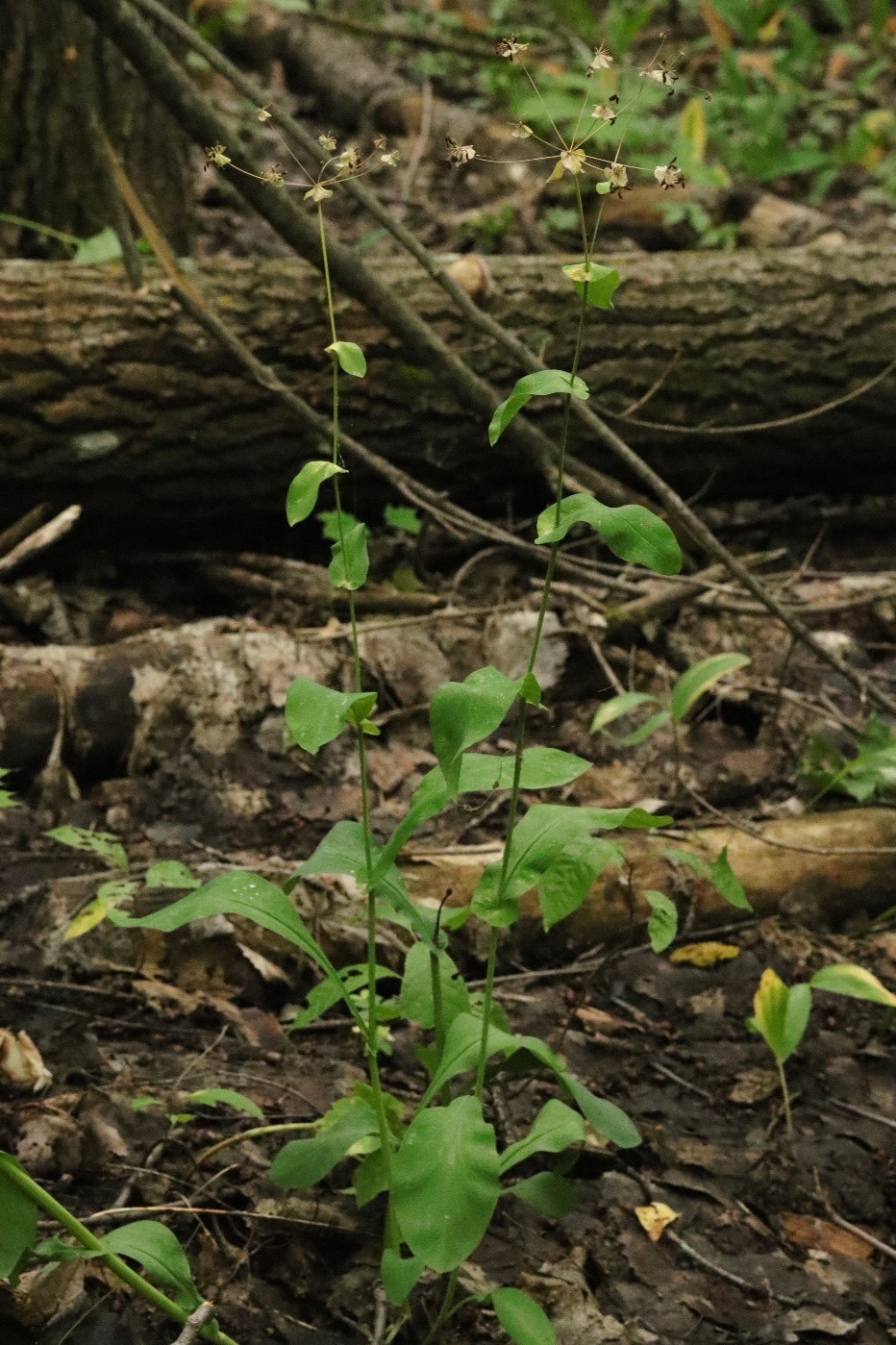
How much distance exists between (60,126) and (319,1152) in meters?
3.75

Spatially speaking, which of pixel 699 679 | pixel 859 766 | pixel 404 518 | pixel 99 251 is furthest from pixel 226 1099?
pixel 99 251

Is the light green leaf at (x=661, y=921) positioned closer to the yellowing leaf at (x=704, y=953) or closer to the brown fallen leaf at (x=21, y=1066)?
the yellowing leaf at (x=704, y=953)

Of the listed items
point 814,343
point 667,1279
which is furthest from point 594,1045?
point 814,343

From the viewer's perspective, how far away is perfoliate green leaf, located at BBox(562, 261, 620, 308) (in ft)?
4.07

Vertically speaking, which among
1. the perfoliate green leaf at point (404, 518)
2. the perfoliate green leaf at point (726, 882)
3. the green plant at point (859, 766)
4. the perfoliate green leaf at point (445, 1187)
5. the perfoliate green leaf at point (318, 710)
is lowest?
the green plant at point (859, 766)

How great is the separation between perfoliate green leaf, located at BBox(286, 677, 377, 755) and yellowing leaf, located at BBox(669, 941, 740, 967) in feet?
4.37

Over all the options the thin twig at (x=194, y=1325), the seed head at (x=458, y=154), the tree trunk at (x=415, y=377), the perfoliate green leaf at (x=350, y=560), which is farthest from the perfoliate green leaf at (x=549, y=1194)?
the tree trunk at (x=415, y=377)

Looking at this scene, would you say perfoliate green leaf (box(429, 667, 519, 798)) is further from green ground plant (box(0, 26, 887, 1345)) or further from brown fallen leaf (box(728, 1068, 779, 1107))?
brown fallen leaf (box(728, 1068, 779, 1107))

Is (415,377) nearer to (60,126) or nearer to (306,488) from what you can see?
(60,126)

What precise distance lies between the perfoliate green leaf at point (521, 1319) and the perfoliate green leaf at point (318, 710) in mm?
721

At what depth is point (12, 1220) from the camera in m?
1.23

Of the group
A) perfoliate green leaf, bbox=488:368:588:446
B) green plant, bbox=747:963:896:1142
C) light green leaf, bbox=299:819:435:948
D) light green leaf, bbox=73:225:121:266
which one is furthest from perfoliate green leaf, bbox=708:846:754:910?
light green leaf, bbox=73:225:121:266

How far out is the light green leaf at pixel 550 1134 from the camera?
1457mm

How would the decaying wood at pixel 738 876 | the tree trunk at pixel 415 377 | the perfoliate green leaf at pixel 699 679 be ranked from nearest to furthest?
the decaying wood at pixel 738 876, the perfoliate green leaf at pixel 699 679, the tree trunk at pixel 415 377
